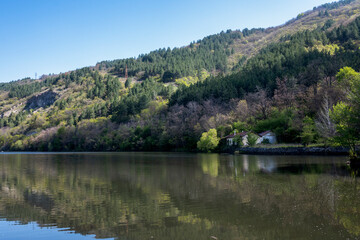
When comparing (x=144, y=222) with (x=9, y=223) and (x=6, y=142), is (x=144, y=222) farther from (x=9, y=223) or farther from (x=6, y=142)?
(x=6, y=142)

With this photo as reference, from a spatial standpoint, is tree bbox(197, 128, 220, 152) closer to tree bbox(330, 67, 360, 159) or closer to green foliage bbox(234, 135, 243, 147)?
green foliage bbox(234, 135, 243, 147)

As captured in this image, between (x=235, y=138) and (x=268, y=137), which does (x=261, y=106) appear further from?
(x=235, y=138)

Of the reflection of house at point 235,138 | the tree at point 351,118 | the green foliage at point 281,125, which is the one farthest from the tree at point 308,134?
the tree at point 351,118

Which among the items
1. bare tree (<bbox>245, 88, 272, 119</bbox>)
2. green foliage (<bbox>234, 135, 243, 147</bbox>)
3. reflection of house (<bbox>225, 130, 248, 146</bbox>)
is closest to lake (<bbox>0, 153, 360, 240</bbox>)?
green foliage (<bbox>234, 135, 243, 147</bbox>)

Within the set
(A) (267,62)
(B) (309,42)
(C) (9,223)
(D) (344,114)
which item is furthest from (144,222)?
(B) (309,42)

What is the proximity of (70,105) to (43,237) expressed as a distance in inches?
7404

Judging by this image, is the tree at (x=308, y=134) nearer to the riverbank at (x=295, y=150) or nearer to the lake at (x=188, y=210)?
the riverbank at (x=295, y=150)

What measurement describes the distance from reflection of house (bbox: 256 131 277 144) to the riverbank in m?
6.47

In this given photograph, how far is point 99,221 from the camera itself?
45.1 ft

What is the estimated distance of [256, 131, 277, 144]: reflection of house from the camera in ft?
252

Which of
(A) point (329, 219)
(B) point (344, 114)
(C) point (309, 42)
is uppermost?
(C) point (309, 42)

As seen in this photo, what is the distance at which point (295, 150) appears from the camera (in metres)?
60.3

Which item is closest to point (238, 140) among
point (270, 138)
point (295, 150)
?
point (270, 138)

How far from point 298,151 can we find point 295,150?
2.62ft
